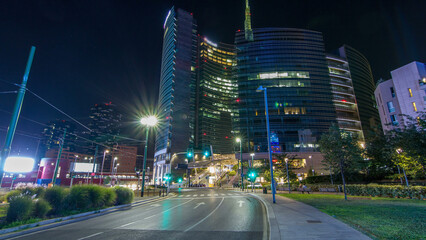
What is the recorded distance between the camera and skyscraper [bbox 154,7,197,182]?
11856cm

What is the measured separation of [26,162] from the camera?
21562mm

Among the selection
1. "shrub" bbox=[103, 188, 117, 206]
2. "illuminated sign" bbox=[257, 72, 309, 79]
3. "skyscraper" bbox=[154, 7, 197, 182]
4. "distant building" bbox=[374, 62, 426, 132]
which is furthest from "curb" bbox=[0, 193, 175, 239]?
"skyscraper" bbox=[154, 7, 197, 182]

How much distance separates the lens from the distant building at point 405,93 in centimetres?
4444

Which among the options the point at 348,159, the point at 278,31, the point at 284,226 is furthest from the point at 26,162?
the point at 278,31

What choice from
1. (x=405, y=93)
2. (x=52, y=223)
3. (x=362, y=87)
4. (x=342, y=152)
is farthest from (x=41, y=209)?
(x=362, y=87)

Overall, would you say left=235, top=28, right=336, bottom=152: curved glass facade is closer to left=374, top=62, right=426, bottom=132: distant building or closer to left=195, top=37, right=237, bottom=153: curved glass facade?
left=374, top=62, right=426, bottom=132: distant building

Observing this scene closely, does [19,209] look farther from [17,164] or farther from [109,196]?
[17,164]

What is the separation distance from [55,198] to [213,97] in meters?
149

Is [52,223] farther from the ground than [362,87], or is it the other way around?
[362,87]

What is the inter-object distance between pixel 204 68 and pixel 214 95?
2341 cm

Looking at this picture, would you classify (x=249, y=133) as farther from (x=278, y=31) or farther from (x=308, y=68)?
(x=278, y=31)

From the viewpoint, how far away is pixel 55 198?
1372 centimetres

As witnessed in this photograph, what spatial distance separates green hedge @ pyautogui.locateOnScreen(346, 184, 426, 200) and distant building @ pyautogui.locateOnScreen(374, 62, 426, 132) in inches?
1040

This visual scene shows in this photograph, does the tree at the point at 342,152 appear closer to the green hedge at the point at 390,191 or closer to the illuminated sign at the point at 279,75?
the green hedge at the point at 390,191
